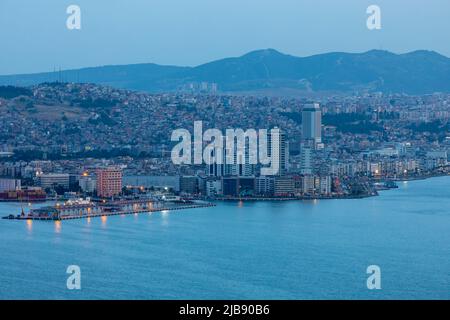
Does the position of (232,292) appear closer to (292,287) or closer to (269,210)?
(292,287)

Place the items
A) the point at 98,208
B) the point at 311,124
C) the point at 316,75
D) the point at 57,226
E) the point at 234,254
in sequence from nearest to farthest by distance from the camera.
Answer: the point at 234,254
the point at 57,226
the point at 98,208
the point at 311,124
the point at 316,75

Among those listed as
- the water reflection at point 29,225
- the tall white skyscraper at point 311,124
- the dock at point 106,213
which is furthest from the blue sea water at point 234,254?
the tall white skyscraper at point 311,124

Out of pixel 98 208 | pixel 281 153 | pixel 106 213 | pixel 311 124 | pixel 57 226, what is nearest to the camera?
pixel 57 226

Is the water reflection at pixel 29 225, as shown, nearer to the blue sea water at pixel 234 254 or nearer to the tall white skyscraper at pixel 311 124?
the blue sea water at pixel 234 254

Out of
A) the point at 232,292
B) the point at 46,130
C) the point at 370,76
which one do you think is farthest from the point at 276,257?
the point at 370,76

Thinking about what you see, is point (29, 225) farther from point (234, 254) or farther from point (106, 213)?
point (234, 254)

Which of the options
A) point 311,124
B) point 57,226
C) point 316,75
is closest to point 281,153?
point 57,226
